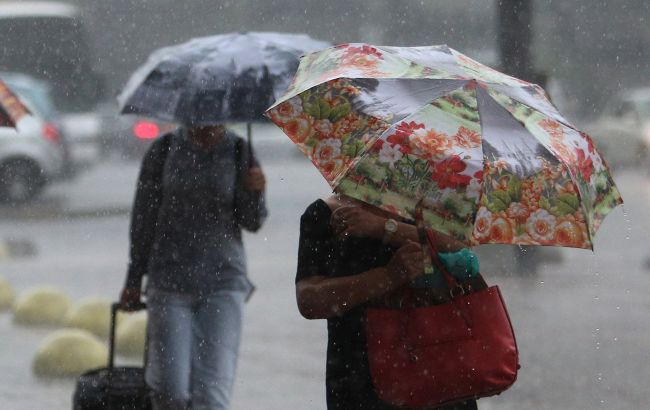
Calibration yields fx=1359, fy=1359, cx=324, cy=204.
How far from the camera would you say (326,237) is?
332 centimetres

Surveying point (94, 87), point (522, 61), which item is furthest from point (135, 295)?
point (94, 87)

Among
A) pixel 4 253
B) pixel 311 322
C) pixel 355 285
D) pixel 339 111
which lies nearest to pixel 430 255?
pixel 355 285

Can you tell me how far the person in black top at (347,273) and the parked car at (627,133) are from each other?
613 inches

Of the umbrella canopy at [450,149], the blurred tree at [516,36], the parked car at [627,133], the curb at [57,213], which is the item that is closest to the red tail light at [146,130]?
the curb at [57,213]

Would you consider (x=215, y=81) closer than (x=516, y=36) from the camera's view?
Yes

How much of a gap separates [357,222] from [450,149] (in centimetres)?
29

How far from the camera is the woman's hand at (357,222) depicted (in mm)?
3270

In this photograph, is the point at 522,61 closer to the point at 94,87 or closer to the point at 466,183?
the point at 466,183

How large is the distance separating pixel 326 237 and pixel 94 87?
21.5 metres

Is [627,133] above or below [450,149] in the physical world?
below

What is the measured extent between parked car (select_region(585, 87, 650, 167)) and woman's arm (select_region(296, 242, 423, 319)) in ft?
51.3

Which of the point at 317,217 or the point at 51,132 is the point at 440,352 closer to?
the point at 317,217

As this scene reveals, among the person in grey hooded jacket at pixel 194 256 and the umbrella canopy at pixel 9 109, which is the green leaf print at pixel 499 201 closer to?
the person in grey hooded jacket at pixel 194 256

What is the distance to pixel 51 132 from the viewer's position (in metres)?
18.2
